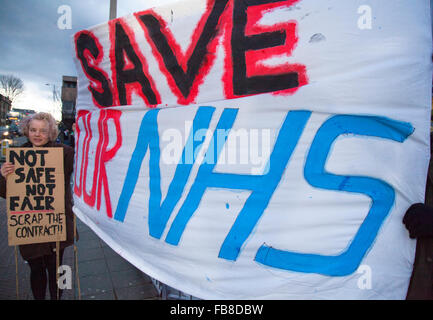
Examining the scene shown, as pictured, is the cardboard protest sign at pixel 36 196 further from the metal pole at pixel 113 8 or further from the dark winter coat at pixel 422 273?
the metal pole at pixel 113 8

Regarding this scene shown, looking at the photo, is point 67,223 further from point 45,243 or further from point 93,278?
point 93,278

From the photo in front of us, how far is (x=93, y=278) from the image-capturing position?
302 cm

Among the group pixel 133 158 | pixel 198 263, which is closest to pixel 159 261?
pixel 198 263

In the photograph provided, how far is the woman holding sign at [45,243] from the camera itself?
84.4 inches

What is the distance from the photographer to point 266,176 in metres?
1.29

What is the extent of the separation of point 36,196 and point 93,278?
4.63 ft

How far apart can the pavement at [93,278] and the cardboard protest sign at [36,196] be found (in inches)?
21.1

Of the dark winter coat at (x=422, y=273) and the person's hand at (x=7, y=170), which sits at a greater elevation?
the person's hand at (x=7, y=170)

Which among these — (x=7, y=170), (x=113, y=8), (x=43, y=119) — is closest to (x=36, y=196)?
(x=7, y=170)

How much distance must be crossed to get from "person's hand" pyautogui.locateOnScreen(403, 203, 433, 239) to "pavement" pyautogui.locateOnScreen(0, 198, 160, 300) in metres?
2.41

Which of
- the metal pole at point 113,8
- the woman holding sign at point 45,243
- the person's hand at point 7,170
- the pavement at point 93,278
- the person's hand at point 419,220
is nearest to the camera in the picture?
the person's hand at point 419,220

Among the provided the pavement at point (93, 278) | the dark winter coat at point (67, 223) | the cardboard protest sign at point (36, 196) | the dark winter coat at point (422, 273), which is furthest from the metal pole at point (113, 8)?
the dark winter coat at point (422, 273)

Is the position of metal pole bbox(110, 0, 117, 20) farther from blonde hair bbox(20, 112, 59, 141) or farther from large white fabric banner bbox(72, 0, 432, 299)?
large white fabric banner bbox(72, 0, 432, 299)
